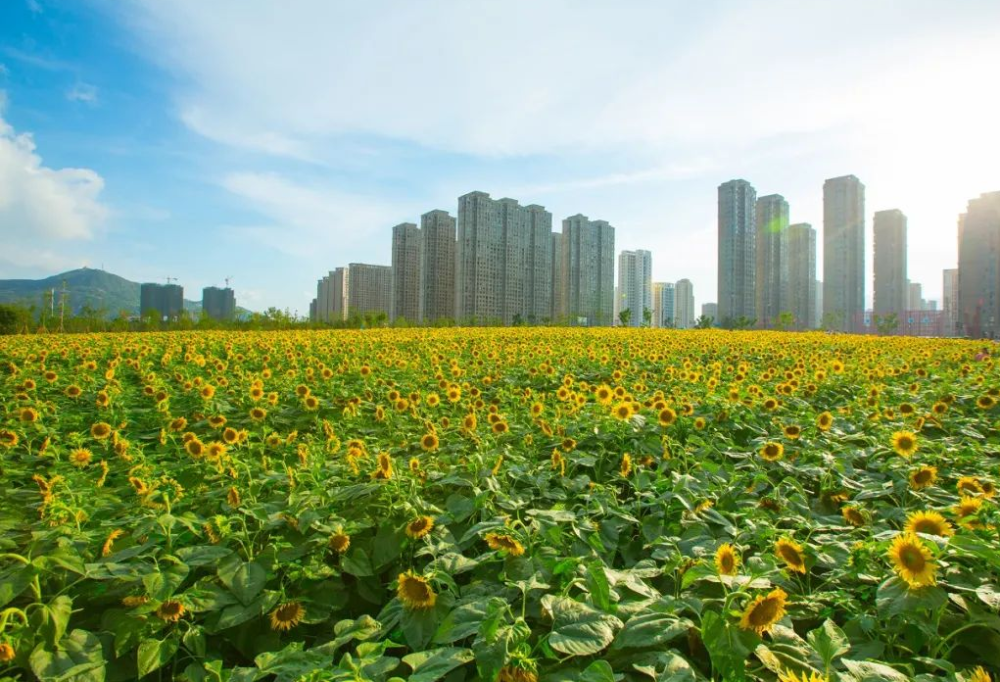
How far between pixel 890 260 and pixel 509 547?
47.8m

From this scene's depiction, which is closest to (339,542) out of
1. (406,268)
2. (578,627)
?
(578,627)

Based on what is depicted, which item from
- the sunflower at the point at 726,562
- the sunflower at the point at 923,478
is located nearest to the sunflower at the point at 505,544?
the sunflower at the point at 726,562

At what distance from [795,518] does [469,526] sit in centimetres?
101

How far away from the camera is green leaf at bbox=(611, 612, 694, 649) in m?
1.10

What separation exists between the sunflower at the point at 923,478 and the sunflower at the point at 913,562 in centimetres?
80

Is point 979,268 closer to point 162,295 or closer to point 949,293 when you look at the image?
point 949,293

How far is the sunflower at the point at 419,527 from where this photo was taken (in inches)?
62.0

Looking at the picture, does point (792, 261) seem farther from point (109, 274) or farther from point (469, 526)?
point (109, 274)

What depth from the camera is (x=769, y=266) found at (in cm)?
3925

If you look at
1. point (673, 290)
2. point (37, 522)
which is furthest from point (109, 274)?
point (37, 522)

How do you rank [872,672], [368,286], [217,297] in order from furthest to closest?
1. [368,286]
2. [217,297]
3. [872,672]

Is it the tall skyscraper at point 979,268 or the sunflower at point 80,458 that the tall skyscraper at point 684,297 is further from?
the sunflower at point 80,458

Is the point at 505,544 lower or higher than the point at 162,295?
lower

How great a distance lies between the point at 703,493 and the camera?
6.25 feet
